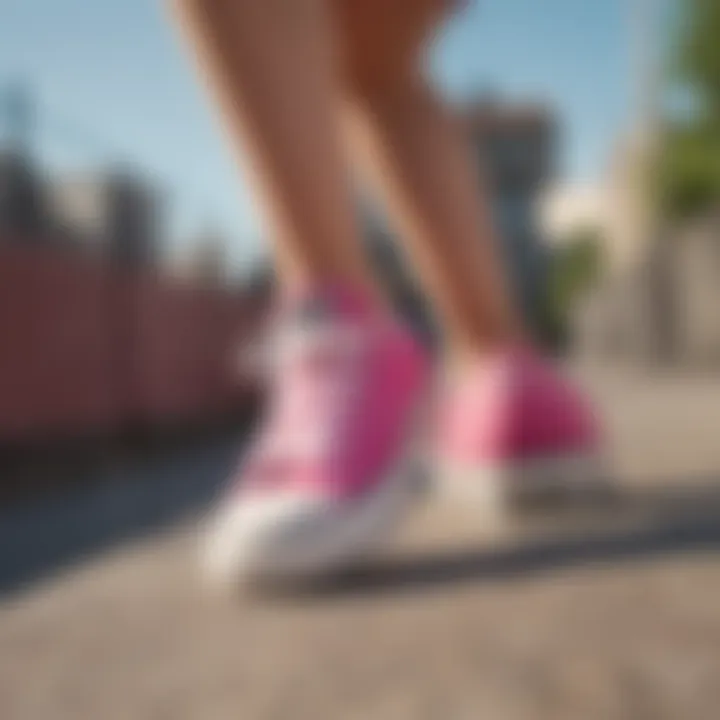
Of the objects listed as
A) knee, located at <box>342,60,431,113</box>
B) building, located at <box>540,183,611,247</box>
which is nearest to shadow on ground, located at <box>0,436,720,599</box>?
knee, located at <box>342,60,431,113</box>

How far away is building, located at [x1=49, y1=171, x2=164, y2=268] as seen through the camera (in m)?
3.75

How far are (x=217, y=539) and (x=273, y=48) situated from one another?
0.36 metres

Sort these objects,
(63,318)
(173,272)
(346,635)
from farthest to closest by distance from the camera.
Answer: (173,272)
(63,318)
(346,635)

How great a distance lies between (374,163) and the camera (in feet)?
3.86

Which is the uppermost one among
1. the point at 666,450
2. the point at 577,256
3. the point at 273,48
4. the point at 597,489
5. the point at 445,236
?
the point at 273,48

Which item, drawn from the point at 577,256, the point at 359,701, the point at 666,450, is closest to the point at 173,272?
the point at 666,450

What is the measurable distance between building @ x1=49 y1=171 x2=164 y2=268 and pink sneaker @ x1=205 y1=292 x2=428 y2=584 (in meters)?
2.89

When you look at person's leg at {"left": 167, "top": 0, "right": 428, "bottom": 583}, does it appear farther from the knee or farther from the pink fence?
the pink fence

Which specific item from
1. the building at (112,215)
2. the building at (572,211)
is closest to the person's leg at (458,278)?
the building at (112,215)

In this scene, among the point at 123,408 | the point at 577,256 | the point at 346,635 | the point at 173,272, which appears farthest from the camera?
the point at 577,256

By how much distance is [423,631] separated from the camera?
71 centimetres

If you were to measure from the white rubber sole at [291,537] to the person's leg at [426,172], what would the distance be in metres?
0.31

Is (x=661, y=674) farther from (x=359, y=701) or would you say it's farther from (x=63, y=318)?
(x=63, y=318)

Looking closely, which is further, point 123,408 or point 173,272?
point 173,272
